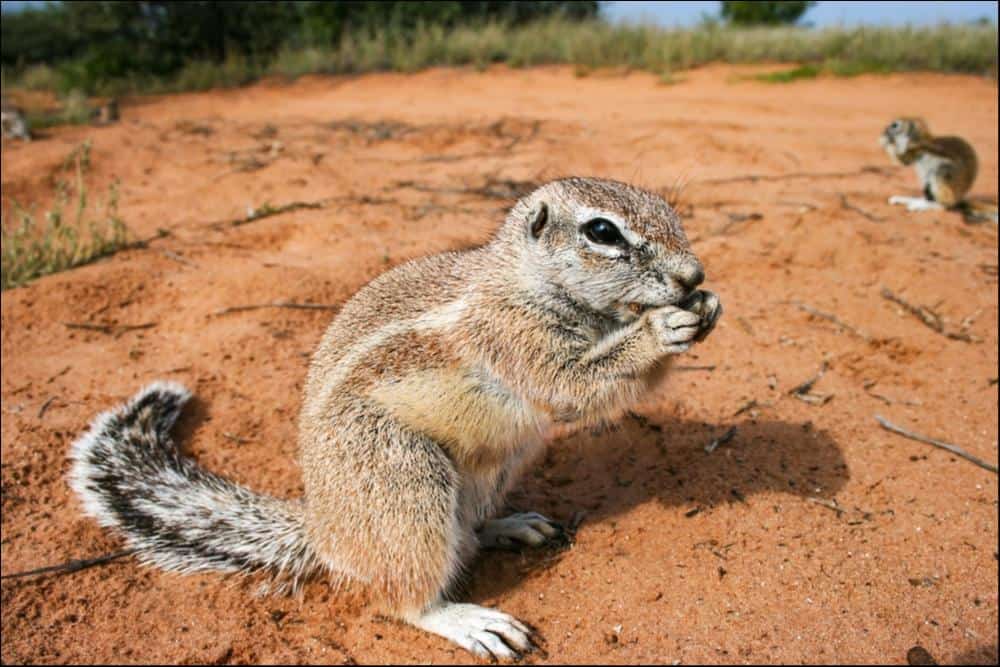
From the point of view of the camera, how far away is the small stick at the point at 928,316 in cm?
433

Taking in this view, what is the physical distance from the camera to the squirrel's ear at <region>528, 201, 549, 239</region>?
2.61m

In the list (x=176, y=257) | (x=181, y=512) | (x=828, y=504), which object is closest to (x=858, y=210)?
(x=828, y=504)

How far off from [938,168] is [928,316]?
8.98 feet

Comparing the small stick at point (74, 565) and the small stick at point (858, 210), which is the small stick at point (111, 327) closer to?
the small stick at point (74, 565)

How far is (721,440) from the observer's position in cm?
342

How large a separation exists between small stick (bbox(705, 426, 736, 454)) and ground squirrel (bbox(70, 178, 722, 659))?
0.93 m

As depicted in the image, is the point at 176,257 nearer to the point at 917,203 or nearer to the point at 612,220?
the point at 612,220

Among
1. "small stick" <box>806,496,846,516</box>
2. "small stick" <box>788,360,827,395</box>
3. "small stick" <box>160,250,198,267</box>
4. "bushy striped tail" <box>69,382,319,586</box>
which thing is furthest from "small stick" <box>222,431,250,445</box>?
"small stick" <box>788,360,827,395</box>

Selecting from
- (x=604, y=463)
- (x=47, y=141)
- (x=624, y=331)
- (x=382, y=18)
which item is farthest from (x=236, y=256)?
(x=382, y=18)

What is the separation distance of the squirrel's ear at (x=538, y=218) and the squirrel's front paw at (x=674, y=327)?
1.71 ft

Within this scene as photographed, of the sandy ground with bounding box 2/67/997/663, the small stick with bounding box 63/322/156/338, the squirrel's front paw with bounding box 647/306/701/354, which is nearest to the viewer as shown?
the squirrel's front paw with bounding box 647/306/701/354

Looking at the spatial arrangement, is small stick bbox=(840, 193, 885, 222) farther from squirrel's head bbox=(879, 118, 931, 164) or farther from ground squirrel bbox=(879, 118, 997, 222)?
squirrel's head bbox=(879, 118, 931, 164)

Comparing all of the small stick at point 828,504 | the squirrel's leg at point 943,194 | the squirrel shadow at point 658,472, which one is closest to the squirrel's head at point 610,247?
the squirrel shadow at point 658,472

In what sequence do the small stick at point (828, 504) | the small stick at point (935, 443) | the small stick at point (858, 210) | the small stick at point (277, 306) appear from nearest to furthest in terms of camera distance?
the small stick at point (828, 504) → the small stick at point (935, 443) → the small stick at point (277, 306) → the small stick at point (858, 210)
